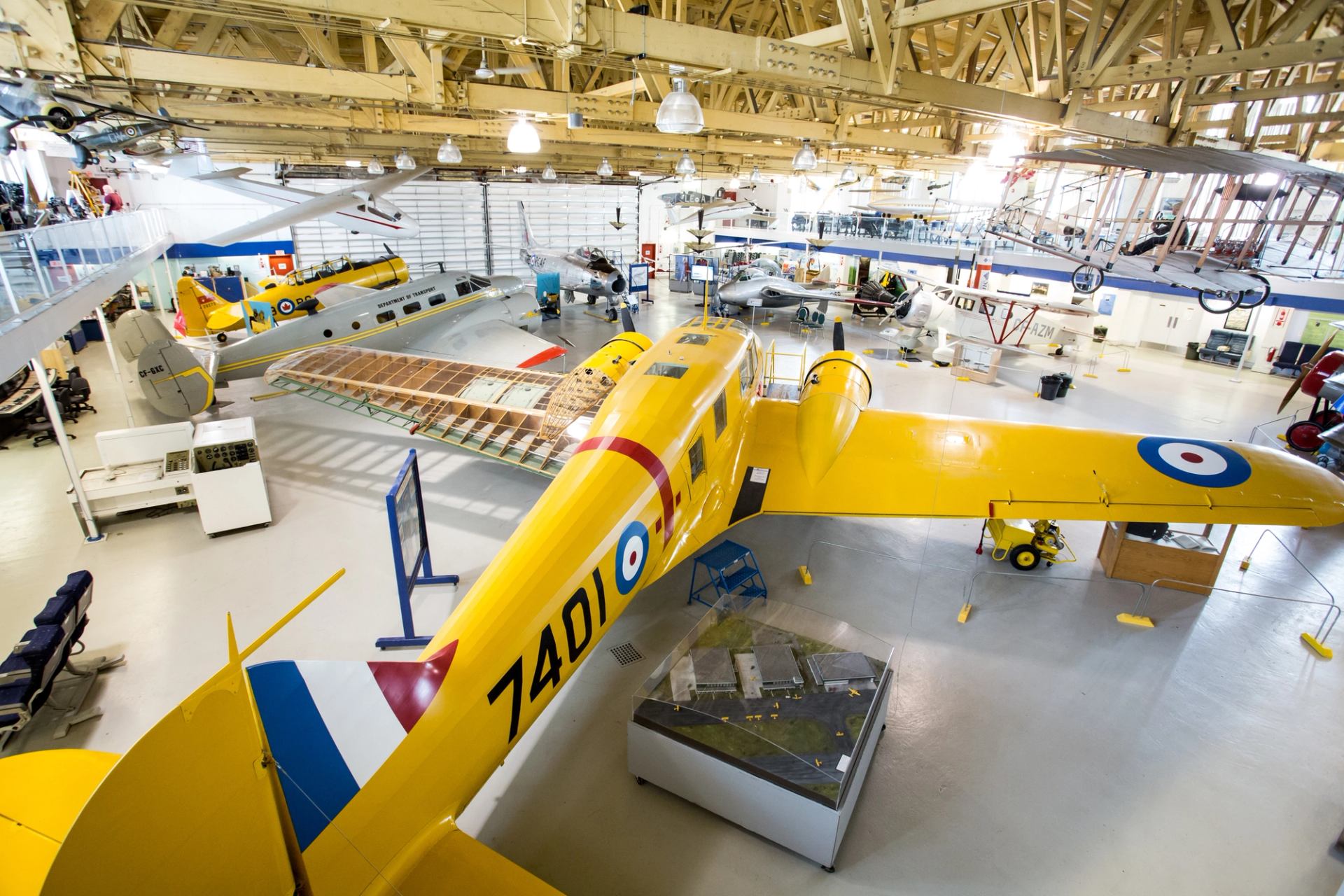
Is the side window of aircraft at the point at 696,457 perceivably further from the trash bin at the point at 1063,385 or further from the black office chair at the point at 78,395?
the black office chair at the point at 78,395

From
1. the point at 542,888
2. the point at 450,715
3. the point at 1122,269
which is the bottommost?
the point at 542,888

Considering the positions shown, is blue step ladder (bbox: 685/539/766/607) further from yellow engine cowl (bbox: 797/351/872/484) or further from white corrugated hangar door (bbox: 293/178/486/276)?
white corrugated hangar door (bbox: 293/178/486/276)

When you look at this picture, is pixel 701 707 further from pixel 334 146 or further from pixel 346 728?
pixel 334 146

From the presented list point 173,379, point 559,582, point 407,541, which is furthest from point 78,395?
point 559,582

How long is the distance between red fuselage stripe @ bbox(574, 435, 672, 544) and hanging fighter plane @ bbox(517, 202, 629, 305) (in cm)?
1734

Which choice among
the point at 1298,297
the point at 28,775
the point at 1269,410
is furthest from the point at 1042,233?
the point at 28,775

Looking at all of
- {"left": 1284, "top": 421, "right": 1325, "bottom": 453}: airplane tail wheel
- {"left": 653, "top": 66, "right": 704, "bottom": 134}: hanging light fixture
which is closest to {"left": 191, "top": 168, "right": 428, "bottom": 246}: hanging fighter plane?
{"left": 653, "top": 66, "right": 704, "bottom": 134}: hanging light fixture

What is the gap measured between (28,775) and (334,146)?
15726 millimetres

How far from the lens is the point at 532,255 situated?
25.7m

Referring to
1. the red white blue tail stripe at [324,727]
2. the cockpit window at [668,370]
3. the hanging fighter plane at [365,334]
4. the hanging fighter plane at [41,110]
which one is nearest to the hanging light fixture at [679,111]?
the cockpit window at [668,370]

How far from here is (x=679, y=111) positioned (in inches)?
230

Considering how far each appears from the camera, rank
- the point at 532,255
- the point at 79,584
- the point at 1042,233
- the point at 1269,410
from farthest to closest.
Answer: the point at 532,255 → the point at 1042,233 → the point at 1269,410 → the point at 79,584

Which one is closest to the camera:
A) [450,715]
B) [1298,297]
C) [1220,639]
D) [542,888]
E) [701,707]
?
[542,888]

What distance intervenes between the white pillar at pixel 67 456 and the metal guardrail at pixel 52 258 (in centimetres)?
92
